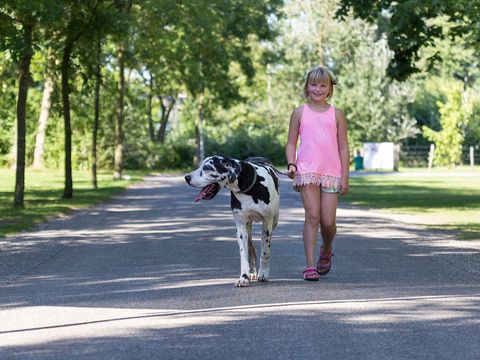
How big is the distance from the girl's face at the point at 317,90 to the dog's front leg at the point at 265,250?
1.27 m

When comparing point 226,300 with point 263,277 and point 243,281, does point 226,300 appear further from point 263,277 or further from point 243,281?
point 263,277

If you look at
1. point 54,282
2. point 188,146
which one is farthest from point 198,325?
point 188,146

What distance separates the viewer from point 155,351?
7434mm

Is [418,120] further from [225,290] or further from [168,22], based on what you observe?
[225,290]

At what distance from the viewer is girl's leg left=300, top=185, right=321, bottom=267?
11.3m

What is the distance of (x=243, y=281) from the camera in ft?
35.9

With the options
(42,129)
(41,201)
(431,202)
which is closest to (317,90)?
(41,201)

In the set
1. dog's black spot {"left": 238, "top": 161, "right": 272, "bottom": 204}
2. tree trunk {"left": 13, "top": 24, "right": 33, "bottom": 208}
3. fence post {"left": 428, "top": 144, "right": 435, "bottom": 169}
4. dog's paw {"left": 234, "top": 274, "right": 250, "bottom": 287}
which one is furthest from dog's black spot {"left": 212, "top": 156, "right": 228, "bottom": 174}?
fence post {"left": 428, "top": 144, "right": 435, "bottom": 169}

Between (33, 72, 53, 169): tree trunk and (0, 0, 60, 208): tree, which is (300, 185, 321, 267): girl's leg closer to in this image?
(0, 0, 60, 208): tree

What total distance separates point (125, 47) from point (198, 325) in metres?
40.0

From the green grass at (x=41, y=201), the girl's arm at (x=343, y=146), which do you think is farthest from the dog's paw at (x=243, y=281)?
the green grass at (x=41, y=201)

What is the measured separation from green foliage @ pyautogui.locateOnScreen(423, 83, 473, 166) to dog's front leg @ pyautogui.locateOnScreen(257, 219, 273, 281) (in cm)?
6029

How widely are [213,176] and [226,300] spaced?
1421 millimetres

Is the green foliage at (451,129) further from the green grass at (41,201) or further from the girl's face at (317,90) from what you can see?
the girl's face at (317,90)
